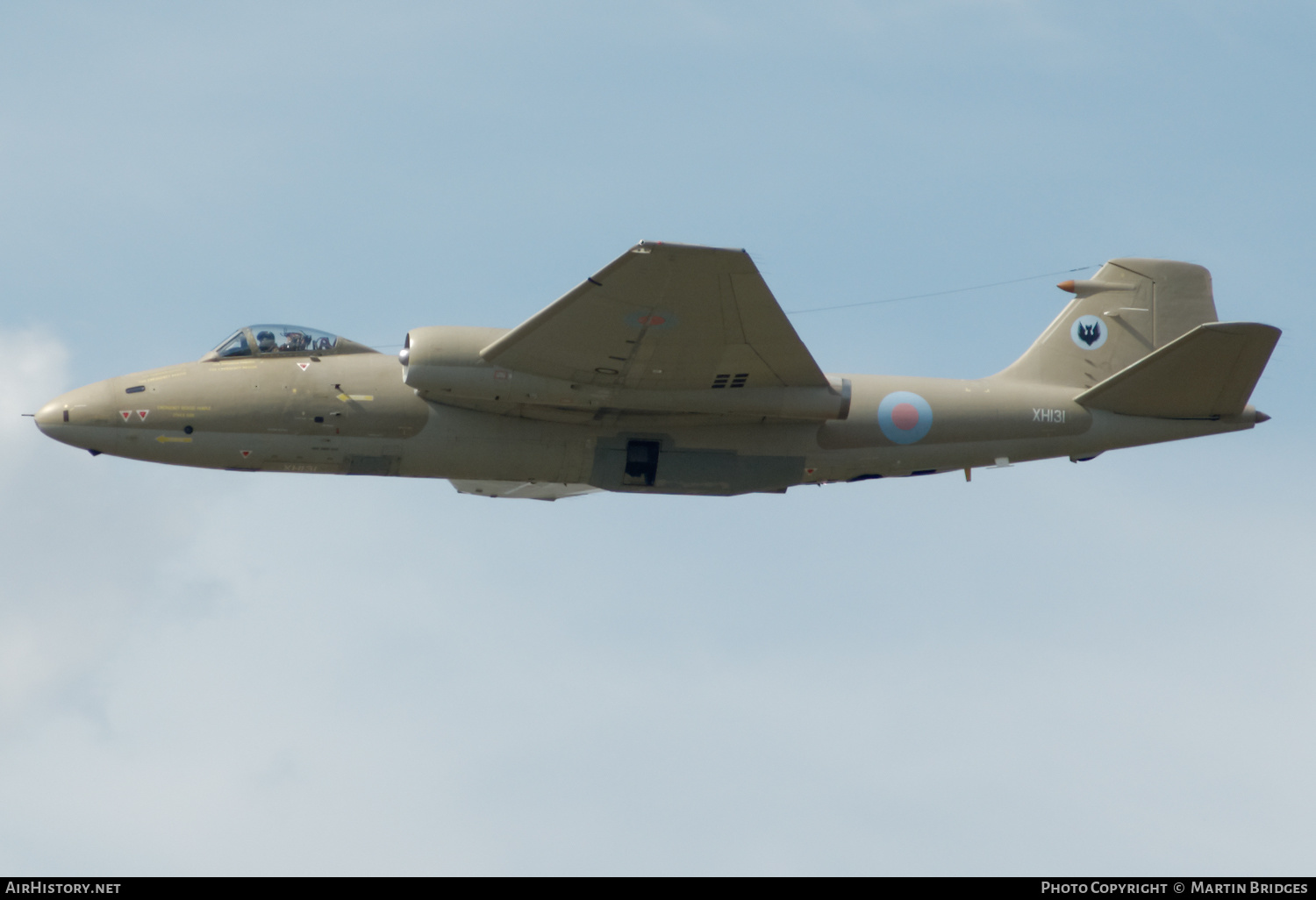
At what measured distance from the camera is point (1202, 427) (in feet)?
88.2

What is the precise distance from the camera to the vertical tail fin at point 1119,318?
28.3m

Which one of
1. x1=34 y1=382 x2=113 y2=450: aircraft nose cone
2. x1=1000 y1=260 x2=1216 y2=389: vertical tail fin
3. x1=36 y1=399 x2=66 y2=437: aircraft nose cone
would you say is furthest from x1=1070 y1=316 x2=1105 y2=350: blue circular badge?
x1=36 y1=399 x2=66 y2=437: aircraft nose cone

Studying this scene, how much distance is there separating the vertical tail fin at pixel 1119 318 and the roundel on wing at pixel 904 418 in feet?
10.6

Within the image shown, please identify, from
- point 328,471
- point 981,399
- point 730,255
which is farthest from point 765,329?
point 328,471

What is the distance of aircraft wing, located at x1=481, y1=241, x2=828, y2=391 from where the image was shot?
2092cm

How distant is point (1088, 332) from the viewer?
28859 mm

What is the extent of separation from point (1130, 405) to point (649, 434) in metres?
9.26

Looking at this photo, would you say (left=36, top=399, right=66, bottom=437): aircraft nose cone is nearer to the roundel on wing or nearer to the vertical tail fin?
the roundel on wing

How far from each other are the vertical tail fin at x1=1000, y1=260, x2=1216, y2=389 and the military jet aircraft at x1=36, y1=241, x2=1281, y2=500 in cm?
108

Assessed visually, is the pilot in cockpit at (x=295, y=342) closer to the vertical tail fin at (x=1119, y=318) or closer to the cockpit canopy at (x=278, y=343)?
the cockpit canopy at (x=278, y=343)

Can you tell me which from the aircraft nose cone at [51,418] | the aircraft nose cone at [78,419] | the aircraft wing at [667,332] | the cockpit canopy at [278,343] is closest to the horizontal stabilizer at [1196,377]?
the aircraft wing at [667,332]

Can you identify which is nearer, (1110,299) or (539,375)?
(539,375)
